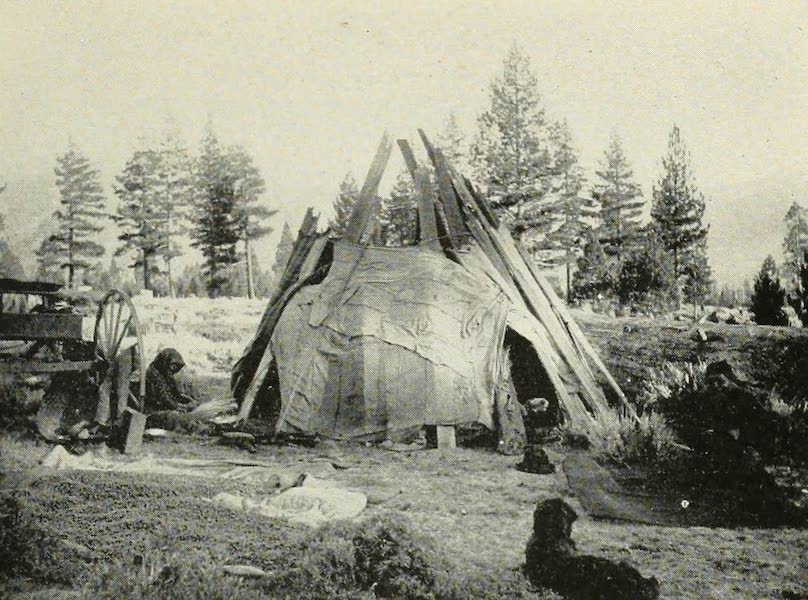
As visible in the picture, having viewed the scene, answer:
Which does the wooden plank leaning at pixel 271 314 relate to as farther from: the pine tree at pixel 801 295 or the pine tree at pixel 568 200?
the pine tree at pixel 801 295

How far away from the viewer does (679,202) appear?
5.25 metres

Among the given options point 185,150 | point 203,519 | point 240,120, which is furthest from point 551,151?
point 203,519

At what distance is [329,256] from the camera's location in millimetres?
6684

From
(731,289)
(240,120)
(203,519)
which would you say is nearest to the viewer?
(203,519)

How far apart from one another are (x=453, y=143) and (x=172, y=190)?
2572mm

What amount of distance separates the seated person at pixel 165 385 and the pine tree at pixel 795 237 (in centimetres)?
584

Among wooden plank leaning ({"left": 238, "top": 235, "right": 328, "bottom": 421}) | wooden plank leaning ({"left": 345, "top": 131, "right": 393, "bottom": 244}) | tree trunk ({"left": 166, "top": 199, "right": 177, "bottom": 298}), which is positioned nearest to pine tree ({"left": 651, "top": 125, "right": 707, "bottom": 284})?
wooden plank leaning ({"left": 345, "top": 131, "right": 393, "bottom": 244})

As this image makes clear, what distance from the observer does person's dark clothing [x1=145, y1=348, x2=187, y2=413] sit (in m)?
6.64

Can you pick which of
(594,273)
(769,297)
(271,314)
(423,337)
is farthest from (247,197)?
(594,273)

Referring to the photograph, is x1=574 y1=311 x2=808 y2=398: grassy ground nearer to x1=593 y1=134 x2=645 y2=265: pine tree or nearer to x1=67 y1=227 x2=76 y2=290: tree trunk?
x1=593 y1=134 x2=645 y2=265: pine tree

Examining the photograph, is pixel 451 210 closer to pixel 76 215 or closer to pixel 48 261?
pixel 76 215

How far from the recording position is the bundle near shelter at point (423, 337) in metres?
5.47

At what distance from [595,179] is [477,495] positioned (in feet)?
9.64

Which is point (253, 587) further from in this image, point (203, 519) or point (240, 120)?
point (240, 120)
